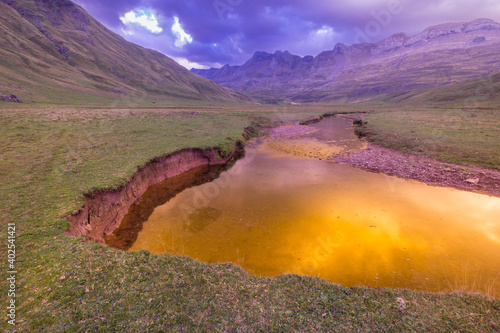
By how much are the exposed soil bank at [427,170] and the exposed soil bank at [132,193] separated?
21.0m

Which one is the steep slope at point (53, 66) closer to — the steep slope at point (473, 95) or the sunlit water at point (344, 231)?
the sunlit water at point (344, 231)

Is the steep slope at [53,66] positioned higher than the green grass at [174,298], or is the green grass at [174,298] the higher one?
the steep slope at [53,66]

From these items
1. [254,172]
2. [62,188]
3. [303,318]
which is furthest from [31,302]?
[254,172]

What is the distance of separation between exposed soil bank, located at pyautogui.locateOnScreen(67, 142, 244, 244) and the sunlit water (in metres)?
1.88

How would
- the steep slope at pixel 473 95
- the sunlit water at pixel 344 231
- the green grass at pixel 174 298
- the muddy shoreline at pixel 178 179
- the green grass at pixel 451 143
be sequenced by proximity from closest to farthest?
the green grass at pixel 174 298 → the sunlit water at pixel 344 231 → the muddy shoreline at pixel 178 179 → the green grass at pixel 451 143 → the steep slope at pixel 473 95

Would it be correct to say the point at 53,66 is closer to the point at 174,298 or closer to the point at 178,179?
the point at 178,179

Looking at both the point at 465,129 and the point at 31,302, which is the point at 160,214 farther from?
the point at 465,129

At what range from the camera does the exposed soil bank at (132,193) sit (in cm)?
1331

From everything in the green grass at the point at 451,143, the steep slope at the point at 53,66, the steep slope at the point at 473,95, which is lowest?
the green grass at the point at 451,143

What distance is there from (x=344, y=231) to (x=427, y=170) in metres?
19.2

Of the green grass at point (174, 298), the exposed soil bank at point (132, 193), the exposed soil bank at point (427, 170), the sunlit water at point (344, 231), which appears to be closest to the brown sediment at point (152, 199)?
the exposed soil bank at point (132, 193)

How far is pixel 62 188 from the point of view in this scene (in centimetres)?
1427

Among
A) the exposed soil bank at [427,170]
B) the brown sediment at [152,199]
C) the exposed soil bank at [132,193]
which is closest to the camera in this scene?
the exposed soil bank at [132,193]

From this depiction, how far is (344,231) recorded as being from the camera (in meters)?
15.1
